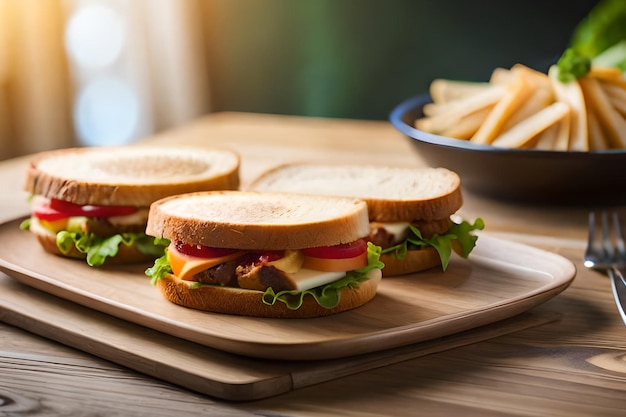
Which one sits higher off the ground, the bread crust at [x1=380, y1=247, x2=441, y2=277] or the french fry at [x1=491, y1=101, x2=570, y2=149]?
the french fry at [x1=491, y1=101, x2=570, y2=149]

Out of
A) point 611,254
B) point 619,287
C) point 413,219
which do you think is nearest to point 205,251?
point 413,219

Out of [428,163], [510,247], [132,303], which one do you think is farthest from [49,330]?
[428,163]

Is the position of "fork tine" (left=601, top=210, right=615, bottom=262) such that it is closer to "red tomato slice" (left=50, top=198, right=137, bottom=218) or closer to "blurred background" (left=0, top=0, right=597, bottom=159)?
"red tomato slice" (left=50, top=198, right=137, bottom=218)

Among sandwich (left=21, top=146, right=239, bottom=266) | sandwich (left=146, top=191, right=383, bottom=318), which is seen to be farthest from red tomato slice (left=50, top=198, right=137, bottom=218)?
sandwich (left=146, top=191, right=383, bottom=318)

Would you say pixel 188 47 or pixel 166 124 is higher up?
pixel 188 47

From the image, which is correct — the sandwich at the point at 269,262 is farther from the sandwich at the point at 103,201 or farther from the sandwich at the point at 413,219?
the sandwich at the point at 103,201

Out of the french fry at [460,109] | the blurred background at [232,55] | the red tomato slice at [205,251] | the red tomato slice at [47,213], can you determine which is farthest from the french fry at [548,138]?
the blurred background at [232,55]

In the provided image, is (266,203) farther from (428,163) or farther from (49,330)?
(428,163)
